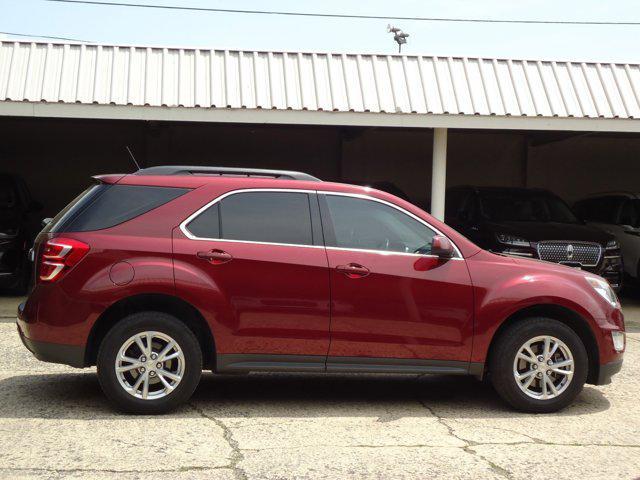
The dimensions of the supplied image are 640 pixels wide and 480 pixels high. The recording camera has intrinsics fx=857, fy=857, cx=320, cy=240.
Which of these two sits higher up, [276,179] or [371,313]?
[276,179]

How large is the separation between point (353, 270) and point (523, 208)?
26.7 ft

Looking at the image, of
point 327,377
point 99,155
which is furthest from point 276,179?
point 99,155

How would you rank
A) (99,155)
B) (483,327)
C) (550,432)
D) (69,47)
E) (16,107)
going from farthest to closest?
(99,155) → (69,47) → (16,107) → (483,327) → (550,432)

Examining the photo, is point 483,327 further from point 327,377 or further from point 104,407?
point 104,407

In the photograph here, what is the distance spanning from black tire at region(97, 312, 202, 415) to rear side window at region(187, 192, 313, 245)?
685 millimetres

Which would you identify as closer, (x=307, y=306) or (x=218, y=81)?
(x=307, y=306)

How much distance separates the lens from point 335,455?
5.18 meters

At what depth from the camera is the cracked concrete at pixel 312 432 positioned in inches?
194

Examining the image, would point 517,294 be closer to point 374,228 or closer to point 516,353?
point 516,353

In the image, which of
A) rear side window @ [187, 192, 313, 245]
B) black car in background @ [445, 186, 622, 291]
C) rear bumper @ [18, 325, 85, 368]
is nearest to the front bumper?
rear bumper @ [18, 325, 85, 368]

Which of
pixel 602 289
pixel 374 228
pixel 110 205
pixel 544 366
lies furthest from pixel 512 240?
pixel 110 205

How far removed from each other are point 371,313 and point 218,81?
6.72 m

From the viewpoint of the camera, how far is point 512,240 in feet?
39.9

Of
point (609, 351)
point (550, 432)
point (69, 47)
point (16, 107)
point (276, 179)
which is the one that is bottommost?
point (550, 432)
